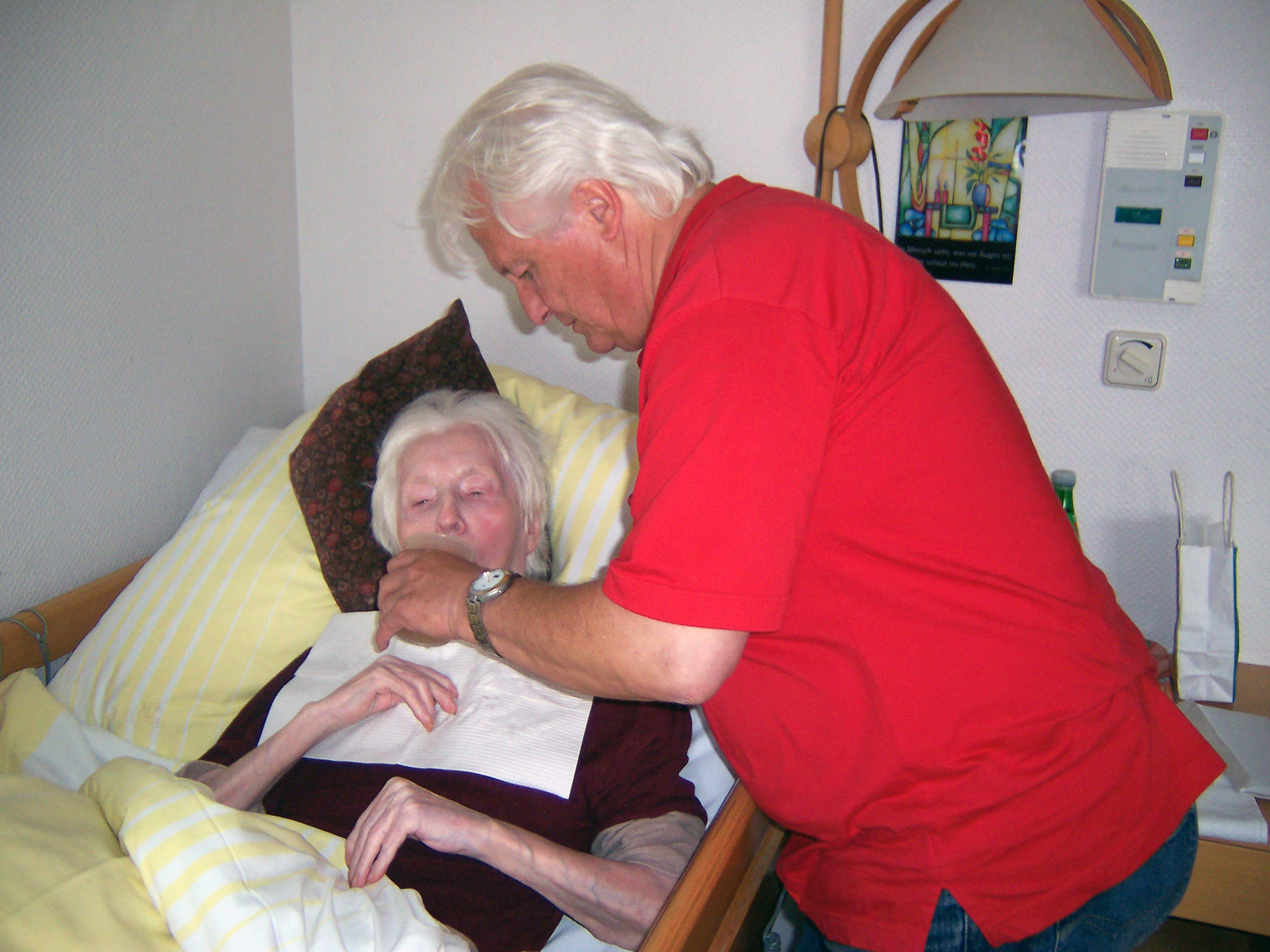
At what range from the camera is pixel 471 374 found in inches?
62.7

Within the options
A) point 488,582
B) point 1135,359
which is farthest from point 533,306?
point 1135,359

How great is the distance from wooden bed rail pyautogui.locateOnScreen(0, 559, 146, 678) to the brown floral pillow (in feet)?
1.24

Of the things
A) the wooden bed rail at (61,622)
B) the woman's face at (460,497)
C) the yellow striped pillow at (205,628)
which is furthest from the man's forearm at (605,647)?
the wooden bed rail at (61,622)

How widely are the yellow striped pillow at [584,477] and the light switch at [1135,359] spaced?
2.75 feet

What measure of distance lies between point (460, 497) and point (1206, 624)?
119 centimetres

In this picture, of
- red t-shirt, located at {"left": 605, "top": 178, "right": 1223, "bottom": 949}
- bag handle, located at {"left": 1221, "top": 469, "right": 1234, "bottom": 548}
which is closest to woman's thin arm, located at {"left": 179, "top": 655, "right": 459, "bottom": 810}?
red t-shirt, located at {"left": 605, "top": 178, "right": 1223, "bottom": 949}

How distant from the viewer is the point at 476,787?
3.72 feet

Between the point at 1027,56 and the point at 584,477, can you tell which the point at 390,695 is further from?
the point at 1027,56

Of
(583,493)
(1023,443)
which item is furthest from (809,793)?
(583,493)

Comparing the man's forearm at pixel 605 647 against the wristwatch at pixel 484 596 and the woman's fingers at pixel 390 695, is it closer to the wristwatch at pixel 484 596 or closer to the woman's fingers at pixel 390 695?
the wristwatch at pixel 484 596

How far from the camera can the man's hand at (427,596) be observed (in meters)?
0.90

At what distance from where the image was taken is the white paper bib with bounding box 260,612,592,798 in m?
1.14

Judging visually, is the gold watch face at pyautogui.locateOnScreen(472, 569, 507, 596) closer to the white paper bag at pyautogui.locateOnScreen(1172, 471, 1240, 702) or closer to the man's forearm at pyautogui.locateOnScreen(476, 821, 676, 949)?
the man's forearm at pyautogui.locateOnScreen(476, 821, 676, 949)

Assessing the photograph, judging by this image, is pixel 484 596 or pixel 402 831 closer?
pixel 484 596
